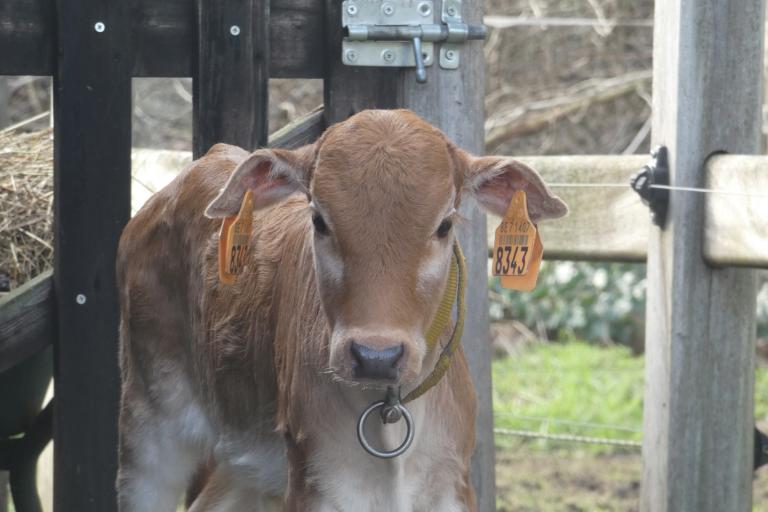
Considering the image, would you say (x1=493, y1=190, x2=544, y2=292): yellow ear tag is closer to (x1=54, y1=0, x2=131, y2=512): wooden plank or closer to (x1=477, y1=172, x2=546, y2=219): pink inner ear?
(x1=477, y1=172, x2=546, y2=219): pink inner ear

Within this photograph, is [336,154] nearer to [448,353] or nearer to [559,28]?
[448,353]

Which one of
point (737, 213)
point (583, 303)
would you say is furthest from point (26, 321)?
point (583, 303)

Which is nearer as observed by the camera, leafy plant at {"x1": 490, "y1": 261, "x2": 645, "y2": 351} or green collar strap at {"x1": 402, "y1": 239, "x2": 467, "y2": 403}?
green collar strap at {"x1": 402, "y1": 239, "x2": 467, "y2": 403}

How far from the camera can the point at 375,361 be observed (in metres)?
3.12

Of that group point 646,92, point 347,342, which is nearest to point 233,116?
point 347,342

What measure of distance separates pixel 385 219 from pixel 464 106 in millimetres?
1261

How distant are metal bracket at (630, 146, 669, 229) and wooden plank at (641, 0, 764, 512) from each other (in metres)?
0.04

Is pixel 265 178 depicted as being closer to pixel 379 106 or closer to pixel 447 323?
pixel 447 323

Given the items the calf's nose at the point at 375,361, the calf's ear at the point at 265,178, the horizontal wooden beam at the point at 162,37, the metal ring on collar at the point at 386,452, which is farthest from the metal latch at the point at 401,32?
the calf's nose at the point at 375,361

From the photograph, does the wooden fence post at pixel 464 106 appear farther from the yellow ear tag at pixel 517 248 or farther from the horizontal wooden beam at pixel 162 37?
the yellow ear tag at pixel 517 248

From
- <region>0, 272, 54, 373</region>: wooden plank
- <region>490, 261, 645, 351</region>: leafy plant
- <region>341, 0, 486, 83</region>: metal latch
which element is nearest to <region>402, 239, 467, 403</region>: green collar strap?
<region>341, 0, 486, 83</region>: metal latch

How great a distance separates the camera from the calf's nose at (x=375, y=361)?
3125 mm

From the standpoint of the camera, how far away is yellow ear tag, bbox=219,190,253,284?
147 inches

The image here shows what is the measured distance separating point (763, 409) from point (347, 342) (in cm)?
581
